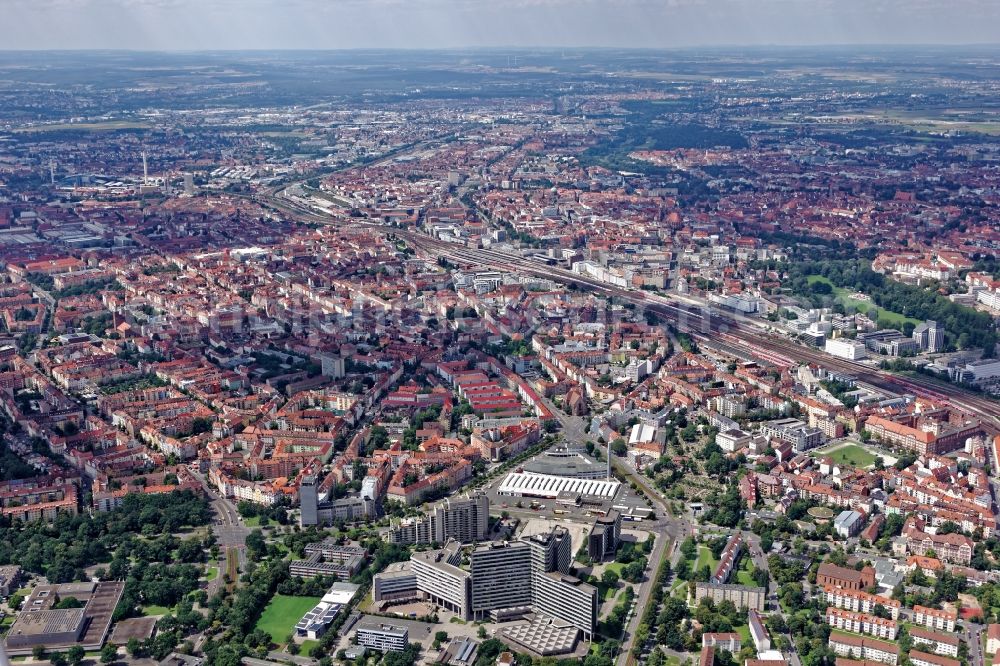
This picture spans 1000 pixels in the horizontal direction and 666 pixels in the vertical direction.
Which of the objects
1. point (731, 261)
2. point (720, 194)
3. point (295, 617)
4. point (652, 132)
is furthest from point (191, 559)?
point (652, 132)

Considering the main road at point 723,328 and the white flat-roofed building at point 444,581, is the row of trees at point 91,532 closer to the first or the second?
the white flat-roofed building at point 444,581

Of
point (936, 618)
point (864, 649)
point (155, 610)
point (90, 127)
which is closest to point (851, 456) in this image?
point (936, 618)

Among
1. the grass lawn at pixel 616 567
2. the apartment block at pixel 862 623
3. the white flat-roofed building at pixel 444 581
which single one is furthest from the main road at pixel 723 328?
the white flat-roofed building at pixel 444 581

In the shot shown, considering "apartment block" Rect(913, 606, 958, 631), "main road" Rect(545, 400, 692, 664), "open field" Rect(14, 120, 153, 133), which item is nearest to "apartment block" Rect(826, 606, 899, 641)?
"apartment block" Rect(913, 606, 958, 631)

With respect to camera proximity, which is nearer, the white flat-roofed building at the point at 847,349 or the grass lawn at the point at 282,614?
the grass lawn at the point at 282,614

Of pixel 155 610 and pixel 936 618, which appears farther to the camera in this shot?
pixel 155 610

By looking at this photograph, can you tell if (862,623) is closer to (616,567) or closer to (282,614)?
(616,567)

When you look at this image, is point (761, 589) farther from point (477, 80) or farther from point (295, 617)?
point (477, 80)
